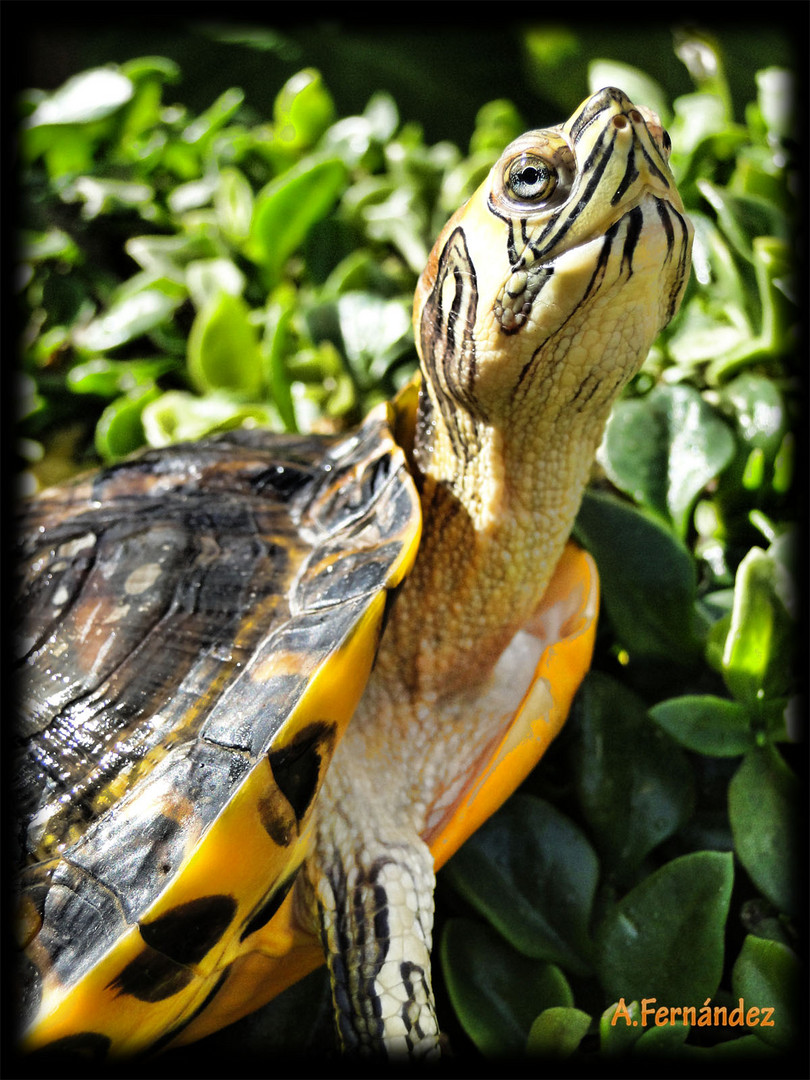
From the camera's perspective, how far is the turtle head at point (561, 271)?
58cm

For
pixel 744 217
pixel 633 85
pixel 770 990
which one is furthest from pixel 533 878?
pixel 633 85

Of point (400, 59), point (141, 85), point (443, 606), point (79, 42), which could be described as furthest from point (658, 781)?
point (79, 42)

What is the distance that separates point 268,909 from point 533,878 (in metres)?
0.24

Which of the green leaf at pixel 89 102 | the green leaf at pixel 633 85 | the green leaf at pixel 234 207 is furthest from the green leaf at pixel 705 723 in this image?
the green leaf at pixel 89 102

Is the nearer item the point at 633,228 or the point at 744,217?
the point at 633,228

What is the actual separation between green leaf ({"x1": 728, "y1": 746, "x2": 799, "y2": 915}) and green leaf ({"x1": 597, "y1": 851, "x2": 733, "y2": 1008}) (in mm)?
52

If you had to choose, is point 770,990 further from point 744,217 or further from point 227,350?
point 227,350

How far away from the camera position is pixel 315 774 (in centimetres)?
65

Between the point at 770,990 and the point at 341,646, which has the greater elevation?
the point at 341,646

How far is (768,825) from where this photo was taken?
698mm

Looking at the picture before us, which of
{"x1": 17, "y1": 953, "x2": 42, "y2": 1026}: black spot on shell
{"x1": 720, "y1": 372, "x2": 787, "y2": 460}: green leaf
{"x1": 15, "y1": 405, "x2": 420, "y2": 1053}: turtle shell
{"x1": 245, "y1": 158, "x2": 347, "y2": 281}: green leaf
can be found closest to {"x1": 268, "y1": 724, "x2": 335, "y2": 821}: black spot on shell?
{"x1": 15, "y1": 405, "x2": 420, "y2": 1053}: turtle shell

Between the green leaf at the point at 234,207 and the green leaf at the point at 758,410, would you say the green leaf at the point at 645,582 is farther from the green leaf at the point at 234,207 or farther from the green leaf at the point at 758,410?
the green leaf at the point at 234,207

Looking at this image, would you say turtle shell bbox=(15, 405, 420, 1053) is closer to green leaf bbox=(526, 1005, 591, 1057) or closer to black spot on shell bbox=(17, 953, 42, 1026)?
black spot on shell bbox=(17, 953, 42, 1026)

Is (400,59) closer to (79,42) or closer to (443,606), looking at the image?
(79,42)
